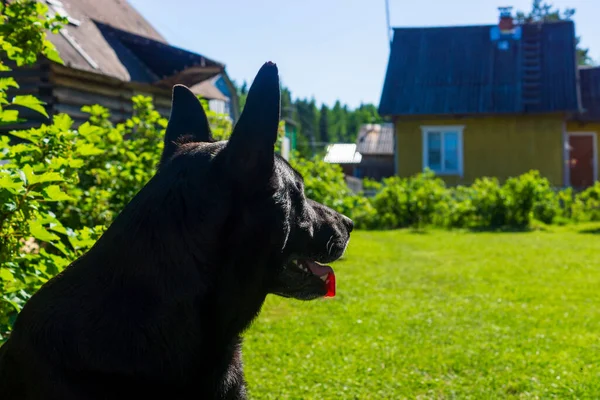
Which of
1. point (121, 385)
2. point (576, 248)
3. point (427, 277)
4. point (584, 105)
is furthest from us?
point (584, 105)

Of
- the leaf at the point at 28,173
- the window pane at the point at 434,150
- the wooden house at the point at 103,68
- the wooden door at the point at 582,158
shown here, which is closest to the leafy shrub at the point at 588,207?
the window pane at the point at 434,150

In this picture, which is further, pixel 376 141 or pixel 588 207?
pixel 376 141

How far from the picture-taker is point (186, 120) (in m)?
2.75

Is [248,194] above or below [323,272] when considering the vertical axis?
above

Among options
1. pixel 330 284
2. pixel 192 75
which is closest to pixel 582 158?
pixel 192 75

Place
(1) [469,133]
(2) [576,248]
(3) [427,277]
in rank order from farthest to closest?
(1) [469,133], (2) [576,248], (3) [427,277]

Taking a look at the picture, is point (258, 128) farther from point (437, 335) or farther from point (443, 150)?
point (443, 150)

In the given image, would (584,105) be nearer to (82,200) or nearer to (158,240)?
(82,200)

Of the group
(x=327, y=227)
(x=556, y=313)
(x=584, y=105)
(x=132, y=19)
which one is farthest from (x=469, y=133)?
(x=327, y=227)

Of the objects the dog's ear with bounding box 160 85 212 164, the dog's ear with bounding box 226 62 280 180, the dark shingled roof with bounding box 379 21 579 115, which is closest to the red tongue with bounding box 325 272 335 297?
the dog's ear with bounding box 160 85 212 164

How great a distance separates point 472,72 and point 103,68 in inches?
587

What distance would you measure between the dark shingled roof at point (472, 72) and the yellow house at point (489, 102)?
3cm

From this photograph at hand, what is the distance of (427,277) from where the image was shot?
8867 mm

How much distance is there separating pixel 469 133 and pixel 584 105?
15.9 ft
